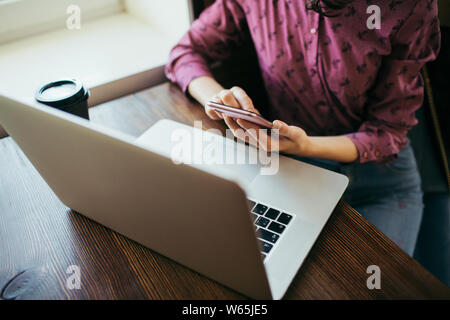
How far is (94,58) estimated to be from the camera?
3.69 feet

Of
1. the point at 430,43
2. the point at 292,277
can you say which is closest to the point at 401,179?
the point at 430,43

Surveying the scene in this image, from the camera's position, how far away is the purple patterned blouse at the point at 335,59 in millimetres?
771

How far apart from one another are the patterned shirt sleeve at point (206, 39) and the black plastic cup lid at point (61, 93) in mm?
330

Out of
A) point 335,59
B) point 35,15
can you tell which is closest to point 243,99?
point 335,59

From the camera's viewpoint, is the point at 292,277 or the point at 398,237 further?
the point at 398,237

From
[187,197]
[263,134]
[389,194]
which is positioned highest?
[187,197]

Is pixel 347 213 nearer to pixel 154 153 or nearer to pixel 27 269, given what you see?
pixel 154 153

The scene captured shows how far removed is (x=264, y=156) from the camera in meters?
0.74

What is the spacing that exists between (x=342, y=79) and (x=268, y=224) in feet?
1.57

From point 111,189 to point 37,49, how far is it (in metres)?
0.94

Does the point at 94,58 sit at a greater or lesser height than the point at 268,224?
greater

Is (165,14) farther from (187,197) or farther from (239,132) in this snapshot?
(187,197)

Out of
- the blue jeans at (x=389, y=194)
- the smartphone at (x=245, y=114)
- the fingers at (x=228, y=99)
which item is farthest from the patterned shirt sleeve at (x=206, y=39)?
the blue jeans at (x=389, y=194)

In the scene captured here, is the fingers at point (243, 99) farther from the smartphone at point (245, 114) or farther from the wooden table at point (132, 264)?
the wooden table at point (132, 264)
